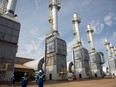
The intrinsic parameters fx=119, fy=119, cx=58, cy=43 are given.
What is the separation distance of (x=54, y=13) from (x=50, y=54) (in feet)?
45.6

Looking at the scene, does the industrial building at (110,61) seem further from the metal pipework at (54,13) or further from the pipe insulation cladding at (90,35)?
the metal pipework at (54,13)

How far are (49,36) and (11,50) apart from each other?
16293 millimetres

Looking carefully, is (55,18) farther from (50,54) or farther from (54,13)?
(50,54)

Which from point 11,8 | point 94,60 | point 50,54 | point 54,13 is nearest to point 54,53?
point 50,54

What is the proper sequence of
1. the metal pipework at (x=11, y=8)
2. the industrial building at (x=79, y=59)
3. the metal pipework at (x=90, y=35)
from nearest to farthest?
the metal pipework at (x=11, y=8), the industrial building at (x=79, y=59), the metal pipework at (x=90, y=35)

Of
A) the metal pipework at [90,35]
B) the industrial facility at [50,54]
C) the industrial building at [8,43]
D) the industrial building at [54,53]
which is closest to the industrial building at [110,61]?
the industrial facility at [50,54]

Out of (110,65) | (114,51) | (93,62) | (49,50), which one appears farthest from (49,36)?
(114,51)

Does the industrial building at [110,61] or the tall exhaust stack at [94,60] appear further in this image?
the industrial building at [110,61]

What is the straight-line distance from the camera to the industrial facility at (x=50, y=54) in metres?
23.5

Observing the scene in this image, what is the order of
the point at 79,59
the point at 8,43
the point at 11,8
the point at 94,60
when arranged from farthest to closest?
the point at 94,60 → the point at 79,59 → the point at 11,8 → the point at 8,43

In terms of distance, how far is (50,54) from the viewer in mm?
36188

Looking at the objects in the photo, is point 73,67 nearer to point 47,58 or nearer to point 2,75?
point 47,58

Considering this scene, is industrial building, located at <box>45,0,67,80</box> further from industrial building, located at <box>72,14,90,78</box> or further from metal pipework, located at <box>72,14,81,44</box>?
metal pipework, located at <box>72,14,81,44</box>

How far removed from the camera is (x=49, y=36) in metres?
38.6
